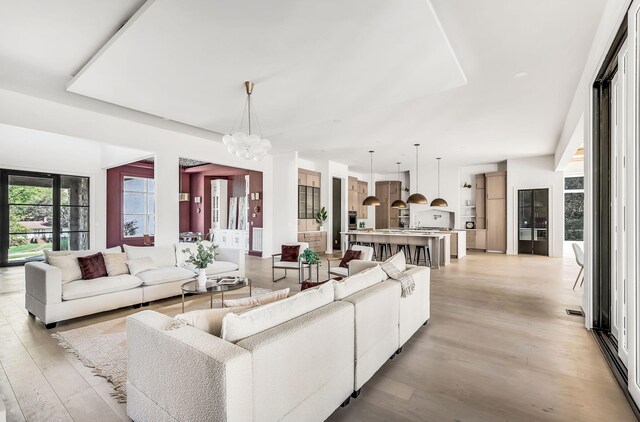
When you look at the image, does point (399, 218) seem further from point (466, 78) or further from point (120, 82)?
point (120, 82)

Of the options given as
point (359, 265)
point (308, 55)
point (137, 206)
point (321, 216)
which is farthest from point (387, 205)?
point (308, 55)

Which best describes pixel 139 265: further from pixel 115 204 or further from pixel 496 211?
pixel 496 211

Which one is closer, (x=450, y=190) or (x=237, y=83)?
(x=237, y=83)

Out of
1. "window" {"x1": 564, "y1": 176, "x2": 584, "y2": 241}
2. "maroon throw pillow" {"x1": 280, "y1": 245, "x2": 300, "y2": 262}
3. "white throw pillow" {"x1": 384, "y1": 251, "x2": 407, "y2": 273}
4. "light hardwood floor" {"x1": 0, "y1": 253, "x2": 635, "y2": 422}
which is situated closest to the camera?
"light hardwood floor" {"x1": 0, "y1": 253, "x2": 635, "y2": 422}

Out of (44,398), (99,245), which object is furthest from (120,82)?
(99,245)

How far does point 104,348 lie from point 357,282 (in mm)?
2487

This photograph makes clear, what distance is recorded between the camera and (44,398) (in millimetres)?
2156

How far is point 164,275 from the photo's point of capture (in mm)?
4488

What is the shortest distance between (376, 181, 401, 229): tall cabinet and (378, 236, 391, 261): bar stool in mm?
3745

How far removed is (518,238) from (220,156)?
9113mm

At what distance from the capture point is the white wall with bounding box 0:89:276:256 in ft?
14.5

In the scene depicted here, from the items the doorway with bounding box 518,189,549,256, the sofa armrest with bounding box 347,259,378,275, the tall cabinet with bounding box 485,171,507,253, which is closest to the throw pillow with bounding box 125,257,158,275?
the sofa armrest with bounding box 347,259,378,275

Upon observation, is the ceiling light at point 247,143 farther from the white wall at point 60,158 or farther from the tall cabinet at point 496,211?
the tall cabinet at point 496,211

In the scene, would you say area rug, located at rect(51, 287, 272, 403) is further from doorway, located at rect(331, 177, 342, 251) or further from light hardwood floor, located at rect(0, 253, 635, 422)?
doorway, located at rect(331, 177, 342, 251)
